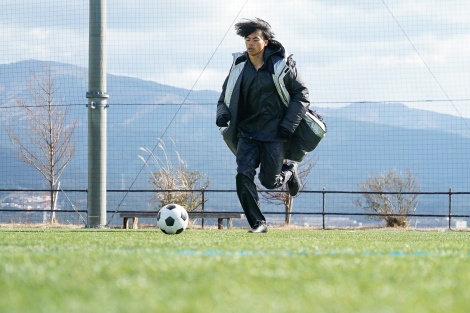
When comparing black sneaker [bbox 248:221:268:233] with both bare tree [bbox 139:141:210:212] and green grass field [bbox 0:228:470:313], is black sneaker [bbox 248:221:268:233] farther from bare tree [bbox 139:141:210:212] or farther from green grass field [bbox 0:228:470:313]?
bare tree [bbox 139:141:210:212]

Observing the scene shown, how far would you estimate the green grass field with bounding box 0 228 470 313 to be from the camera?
2.83 m

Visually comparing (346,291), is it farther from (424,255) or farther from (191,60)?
(191,60)

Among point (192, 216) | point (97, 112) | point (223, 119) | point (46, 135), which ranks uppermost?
point (46, 135)

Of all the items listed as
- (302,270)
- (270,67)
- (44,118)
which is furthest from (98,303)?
(44,118)

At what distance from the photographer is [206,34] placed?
1964 centimetres

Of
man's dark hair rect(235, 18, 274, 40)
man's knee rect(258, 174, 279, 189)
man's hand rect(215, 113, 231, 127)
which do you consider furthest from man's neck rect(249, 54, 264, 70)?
man's knee rect(258, 174, 279, 189)

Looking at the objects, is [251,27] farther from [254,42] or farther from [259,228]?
[259,228]

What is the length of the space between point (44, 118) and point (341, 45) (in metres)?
12.4

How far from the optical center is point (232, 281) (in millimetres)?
3512

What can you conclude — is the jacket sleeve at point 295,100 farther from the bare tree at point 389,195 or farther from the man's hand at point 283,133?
the bare tree at point 389,195

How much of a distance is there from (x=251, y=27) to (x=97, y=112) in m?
5.00

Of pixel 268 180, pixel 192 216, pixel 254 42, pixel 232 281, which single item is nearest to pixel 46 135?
pixel 192 216

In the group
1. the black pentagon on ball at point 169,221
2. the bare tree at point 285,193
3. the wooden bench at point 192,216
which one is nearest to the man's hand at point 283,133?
the black pentagon on ball at point 169,221

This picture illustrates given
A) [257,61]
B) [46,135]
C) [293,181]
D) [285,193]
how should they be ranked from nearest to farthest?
[257,61]
[293,181]
[285,193]
[46,135]
